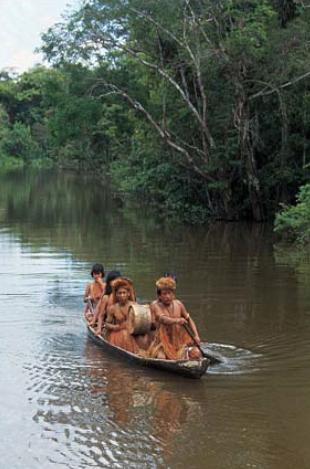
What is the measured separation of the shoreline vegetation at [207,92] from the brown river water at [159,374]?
183 inches

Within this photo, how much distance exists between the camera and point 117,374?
984 cm

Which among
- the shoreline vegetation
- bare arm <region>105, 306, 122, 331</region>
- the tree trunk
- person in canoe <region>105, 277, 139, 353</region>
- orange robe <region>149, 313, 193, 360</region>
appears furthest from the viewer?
the tree trunk

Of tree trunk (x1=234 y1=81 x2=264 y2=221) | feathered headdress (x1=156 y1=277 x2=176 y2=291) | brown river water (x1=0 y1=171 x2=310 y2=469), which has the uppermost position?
tree trunk (x1=234 y1=81 x2=264 y2=221)

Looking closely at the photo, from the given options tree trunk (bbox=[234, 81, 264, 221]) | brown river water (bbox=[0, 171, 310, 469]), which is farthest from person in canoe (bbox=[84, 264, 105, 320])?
tree trunk (bbox=[234, 81, 264, 221])

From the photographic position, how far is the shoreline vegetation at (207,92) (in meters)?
23.2

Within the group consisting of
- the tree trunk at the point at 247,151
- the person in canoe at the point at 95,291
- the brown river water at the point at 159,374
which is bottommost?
the brown river water at the point at 159,374

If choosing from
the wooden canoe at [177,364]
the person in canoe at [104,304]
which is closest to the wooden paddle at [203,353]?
the wooden canoe at [177,364]

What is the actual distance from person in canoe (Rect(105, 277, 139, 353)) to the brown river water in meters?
0.30

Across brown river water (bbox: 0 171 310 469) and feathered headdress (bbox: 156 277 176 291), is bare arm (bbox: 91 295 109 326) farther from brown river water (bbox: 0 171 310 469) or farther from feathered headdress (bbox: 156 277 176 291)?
feathered headdress (bbox: 156 277 176 291)

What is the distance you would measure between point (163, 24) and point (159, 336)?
1652 centimetres


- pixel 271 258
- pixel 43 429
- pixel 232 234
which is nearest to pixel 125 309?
pixel 43 429

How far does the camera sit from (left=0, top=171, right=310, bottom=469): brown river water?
737cm

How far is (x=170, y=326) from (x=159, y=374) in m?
0.60

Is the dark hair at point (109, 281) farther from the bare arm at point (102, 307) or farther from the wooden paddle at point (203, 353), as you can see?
the wooden paddle at point (203, 353)
